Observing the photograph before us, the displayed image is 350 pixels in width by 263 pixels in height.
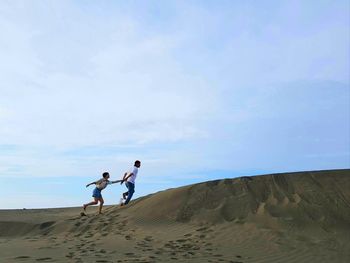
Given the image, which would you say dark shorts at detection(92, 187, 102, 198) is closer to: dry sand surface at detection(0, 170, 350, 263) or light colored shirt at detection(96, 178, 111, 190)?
light colored shirt at detection(96, 178, 111, 190)

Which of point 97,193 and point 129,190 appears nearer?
point 97,193

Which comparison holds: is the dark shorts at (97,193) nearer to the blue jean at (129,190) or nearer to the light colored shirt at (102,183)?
the light colored shirt at (102,183)

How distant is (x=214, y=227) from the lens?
1170 centimetres

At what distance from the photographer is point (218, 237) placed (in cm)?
1086

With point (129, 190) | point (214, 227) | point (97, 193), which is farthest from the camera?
point (129, 190)

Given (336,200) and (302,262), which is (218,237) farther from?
(336,200)

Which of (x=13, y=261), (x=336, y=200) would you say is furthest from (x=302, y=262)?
(x=13, y=261)

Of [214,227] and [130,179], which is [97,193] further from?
[214,227]

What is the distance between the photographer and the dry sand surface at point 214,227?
9.23 metres

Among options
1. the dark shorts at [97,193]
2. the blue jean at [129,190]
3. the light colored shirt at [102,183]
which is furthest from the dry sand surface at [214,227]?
the light colored shirt at [102,183]

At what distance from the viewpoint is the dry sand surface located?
30.3 feet

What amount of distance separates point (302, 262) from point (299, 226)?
8.83 ft

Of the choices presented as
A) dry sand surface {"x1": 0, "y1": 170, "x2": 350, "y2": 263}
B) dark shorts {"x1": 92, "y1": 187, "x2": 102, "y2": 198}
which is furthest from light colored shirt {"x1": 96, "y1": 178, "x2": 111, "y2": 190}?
dry sand surface {"x1": 0, "y1": 170, "x2": 350, "y2": 263}

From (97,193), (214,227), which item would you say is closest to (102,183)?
(97,193)
